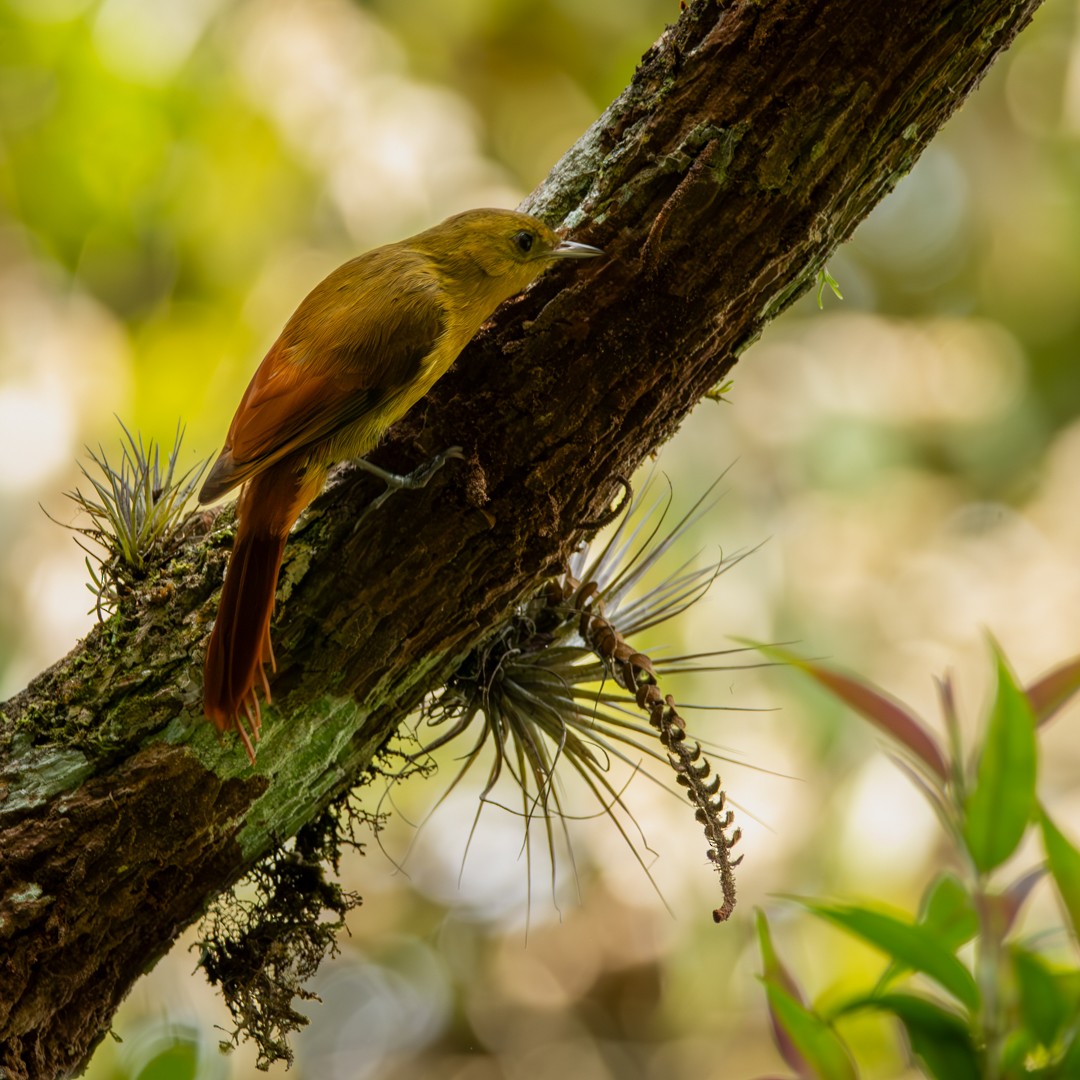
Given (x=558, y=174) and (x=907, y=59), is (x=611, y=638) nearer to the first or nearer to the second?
(x=558, y=174)

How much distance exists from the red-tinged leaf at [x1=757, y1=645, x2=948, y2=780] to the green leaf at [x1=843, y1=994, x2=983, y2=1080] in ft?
0.58

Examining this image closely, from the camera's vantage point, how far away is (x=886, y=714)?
3.17ft

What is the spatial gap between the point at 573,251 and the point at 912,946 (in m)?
1.10

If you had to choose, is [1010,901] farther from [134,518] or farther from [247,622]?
[134,518]

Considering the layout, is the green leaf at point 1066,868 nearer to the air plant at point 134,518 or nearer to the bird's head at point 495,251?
the bird's head at point 495,251

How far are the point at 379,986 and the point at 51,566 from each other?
9.02 ft

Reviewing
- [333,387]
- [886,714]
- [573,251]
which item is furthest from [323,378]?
[886,714]

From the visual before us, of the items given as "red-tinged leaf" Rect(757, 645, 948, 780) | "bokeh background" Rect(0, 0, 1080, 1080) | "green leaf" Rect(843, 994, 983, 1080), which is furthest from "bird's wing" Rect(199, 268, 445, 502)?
"bokeh background" Rect(0, 0, 1080, 1080)

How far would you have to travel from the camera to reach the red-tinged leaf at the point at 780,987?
40.7 inches

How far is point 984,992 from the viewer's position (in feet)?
2.96

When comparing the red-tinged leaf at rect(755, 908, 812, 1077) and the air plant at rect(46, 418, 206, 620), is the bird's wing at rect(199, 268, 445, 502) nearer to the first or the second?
the air plant at rect(46, 418, 206, 620)

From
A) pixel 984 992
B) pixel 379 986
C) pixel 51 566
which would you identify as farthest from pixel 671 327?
pixel 379 986

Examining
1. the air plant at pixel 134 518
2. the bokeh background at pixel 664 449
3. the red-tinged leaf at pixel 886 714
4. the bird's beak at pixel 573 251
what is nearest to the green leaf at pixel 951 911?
the red-tinged leaf at pixel 886 714

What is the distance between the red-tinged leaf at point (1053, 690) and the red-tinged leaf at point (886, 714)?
8cm
